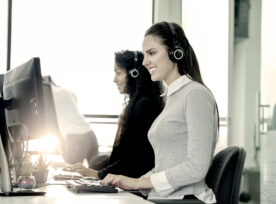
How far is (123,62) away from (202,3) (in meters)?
2.39

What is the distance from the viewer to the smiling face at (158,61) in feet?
6.75

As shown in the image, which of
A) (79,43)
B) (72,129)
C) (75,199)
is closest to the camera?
(75,199)

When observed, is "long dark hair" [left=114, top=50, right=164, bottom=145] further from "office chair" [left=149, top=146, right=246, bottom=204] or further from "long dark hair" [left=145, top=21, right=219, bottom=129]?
"office chair" [left=149, top=146, right=246, bottom=204]

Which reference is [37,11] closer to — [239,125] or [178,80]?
[239,125]

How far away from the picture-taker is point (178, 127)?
1.89 metres

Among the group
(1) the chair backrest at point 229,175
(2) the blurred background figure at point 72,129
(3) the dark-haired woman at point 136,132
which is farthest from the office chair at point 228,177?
(2) the blurred background figure at point 72,129

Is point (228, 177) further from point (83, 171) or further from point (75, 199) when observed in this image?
point (83, 171)

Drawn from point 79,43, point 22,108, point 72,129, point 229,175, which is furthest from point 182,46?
point 79,43

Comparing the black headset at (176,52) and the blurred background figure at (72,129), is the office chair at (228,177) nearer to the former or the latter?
the black headset at (176,52)

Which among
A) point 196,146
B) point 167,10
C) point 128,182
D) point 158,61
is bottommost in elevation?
point 128,182

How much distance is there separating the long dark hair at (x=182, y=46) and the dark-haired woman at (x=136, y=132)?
608 millimetres

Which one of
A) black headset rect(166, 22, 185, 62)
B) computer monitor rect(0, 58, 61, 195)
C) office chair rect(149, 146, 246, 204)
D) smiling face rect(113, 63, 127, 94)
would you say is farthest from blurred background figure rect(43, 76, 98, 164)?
office chair rect(149, 146, 246, 204)

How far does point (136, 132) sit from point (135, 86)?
0.30 m

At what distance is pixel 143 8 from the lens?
18.5 ft
